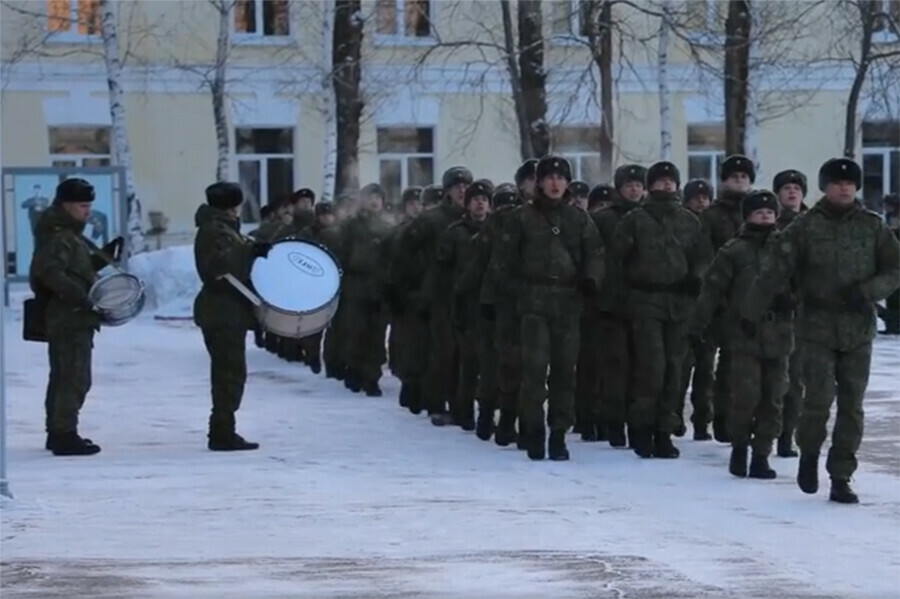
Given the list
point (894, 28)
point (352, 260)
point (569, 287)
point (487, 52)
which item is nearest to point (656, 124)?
point (487, 52)

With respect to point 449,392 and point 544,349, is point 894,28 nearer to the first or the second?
point 449,392

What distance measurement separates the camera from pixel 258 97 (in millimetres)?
39312

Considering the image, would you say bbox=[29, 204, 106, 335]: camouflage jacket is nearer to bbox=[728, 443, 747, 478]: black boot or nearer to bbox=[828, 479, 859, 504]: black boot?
bbox=[728, 443, 747, 478]: black boot

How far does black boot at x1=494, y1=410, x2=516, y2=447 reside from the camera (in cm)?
1538

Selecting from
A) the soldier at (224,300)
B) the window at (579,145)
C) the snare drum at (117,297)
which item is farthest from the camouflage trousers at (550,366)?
the window at (579,145)

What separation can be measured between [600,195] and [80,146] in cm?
2412

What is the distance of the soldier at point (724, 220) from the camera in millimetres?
14938

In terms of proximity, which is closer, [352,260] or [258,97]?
[352,260]

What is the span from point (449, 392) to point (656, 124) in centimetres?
2433

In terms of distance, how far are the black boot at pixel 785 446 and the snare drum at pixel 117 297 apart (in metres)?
4.47

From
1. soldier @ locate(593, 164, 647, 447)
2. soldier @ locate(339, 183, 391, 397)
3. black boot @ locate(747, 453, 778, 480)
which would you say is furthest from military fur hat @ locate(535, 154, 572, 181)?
soldier @ locate(339, 183, 391, 397)

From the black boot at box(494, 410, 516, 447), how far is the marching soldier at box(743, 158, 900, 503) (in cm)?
342

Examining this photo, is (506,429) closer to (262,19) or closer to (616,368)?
(616,368)

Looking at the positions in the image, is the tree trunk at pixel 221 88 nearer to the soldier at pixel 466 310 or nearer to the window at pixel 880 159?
the window at pixel 880 159
